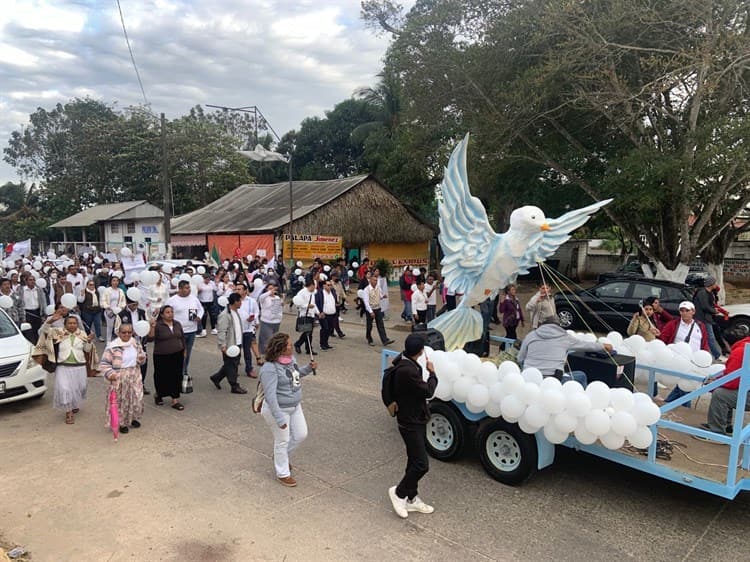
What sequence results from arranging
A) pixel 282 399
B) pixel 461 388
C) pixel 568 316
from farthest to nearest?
pixel 568 316
pixel 461 388
pixel 282 399

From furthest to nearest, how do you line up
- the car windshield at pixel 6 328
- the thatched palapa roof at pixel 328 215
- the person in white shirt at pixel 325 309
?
1. the thatched palapa roof at pixel 328 215
2. the person in white shirt at pixel 325 309
3. the car windshield at pixel 6 328

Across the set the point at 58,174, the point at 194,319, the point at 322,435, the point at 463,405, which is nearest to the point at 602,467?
the point at 463,405

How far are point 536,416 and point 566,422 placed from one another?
0.24 metres

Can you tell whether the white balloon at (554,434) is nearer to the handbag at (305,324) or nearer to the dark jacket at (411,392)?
the dark jacket at (411,392)

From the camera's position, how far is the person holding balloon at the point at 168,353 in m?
6.91

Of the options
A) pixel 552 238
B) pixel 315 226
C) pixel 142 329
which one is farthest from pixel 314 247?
pixel 552 238

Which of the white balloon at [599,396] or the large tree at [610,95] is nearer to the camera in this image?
the white balloon at [599,396]

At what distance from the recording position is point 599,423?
425cm

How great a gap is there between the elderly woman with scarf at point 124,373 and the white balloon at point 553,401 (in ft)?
15.0

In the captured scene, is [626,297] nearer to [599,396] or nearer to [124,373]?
[599,396]

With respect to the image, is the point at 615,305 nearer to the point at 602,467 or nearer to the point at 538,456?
the point at 602,467

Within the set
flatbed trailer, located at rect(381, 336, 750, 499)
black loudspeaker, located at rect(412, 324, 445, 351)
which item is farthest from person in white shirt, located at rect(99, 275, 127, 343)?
flatbed trailer, located at rect(381, 336, 750, 499)

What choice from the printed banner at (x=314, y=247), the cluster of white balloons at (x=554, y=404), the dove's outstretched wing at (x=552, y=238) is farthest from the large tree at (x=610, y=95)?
the cluster of white balloons at (x=554, y=404)

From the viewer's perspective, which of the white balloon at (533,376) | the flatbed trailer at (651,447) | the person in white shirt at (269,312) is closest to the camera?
the flatbed trailer at (651,447)
